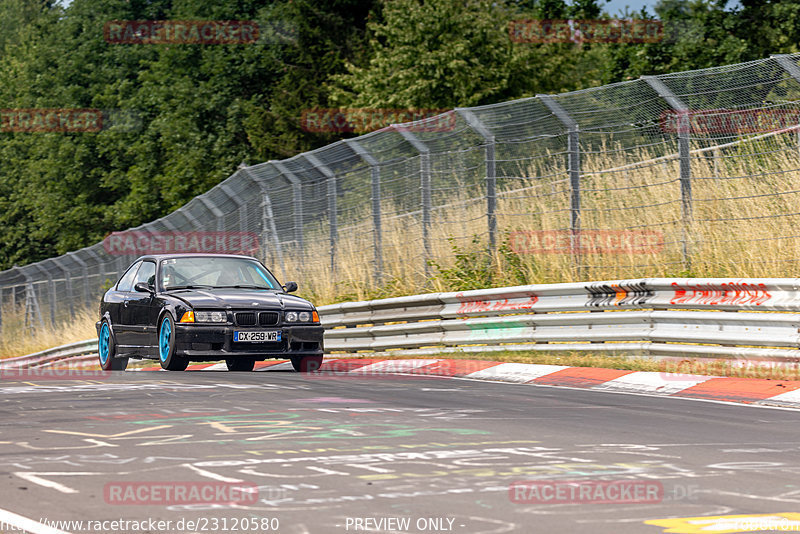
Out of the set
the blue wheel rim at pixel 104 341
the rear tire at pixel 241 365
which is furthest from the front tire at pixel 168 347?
the blue wheel rim at pixel 104 341

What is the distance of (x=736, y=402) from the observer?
9898mm

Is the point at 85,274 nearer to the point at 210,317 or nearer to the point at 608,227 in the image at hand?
the point at 210,317

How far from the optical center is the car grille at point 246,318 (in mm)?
13164

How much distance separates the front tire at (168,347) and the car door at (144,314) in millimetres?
229

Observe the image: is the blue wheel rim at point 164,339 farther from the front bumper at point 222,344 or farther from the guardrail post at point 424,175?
the guardrail post at point 424,175

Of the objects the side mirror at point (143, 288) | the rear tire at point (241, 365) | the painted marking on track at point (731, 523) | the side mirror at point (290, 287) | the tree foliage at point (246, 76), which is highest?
the tree foliage at point (246, 76)

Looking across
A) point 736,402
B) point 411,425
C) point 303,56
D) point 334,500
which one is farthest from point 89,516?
point 303,56

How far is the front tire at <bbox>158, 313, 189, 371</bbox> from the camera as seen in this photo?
13.3 m

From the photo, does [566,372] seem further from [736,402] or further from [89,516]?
[89,516]

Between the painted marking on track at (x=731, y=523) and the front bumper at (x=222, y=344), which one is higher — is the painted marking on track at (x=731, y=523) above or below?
below

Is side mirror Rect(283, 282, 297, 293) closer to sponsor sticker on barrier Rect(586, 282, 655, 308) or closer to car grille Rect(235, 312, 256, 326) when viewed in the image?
car grille Rect(235, 312, 256, 326)

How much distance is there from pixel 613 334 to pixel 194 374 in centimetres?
476

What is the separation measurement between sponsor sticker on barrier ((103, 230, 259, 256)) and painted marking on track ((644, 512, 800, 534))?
60.0 feet

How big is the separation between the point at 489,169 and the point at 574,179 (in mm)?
1428
